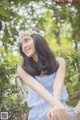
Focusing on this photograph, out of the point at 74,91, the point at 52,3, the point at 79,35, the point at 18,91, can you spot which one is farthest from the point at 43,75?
the point at 52,3

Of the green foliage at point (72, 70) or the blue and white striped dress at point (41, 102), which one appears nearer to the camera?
the blue and white striped dress at point (41, 102)

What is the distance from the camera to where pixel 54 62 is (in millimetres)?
2055

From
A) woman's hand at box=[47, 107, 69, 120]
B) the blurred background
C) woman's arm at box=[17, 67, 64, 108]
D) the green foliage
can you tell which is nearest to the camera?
woman's hand at box=[47, 107, 69, 120]

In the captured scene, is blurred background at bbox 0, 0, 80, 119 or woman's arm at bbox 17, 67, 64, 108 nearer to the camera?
woman's arm at bbox 17, 67, 64, 108

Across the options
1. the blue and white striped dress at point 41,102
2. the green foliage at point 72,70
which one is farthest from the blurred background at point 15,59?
the blue and white striped dress at point 41,102

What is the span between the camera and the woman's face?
79.4 inches

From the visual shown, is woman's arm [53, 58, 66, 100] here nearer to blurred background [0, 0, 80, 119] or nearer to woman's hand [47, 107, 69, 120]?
woman's hand [47, 107, 69, 120]

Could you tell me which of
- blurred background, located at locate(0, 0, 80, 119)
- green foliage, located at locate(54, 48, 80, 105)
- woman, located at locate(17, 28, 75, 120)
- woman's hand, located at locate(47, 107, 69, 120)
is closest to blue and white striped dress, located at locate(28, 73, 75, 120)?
woman, located at locate(17, 28, 75, 120)

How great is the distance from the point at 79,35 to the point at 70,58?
6.64ft

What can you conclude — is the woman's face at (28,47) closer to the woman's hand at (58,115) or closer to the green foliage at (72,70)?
the woman's hand at (58,115)

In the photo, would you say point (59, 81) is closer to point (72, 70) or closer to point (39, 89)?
point (39, 89)

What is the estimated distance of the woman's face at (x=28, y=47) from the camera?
6.62 feet

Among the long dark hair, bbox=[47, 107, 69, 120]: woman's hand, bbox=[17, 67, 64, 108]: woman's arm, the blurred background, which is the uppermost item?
bbox=[47, 107, 69, 120]: woman's hand

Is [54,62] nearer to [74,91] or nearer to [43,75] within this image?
[43,75]
